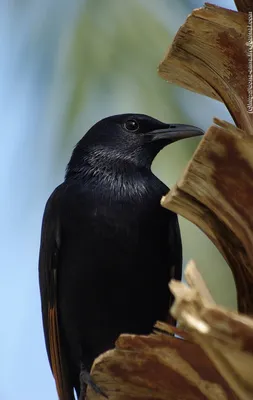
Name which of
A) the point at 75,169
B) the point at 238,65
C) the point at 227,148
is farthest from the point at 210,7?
the point at 75,169

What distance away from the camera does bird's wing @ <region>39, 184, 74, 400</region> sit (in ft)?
11.0

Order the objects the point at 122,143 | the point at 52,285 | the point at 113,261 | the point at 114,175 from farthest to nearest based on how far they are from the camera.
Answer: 1. the point at 122,143
2. the point at 114,175
3. the point at 52,285
4. the point at 113,261

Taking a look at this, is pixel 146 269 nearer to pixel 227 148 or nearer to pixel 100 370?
pixel 100 370

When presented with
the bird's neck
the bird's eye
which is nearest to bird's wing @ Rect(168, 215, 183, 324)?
the bird's neck

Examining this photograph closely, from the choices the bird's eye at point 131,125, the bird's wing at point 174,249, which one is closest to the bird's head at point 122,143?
the bird's eye at point 131,125

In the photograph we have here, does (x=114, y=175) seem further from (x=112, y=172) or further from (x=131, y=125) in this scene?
(x=131, y=125)

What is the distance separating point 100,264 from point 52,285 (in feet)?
0.98

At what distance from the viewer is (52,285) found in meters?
3.43

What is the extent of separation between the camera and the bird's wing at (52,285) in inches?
132

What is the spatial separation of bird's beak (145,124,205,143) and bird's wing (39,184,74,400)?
541 millimetres

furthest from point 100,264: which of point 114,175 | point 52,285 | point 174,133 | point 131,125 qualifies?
point 131,125

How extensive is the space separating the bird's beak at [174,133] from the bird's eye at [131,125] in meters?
0.08

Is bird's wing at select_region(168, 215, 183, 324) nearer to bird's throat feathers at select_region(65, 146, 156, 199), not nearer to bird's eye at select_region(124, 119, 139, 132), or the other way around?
bird's throat feathers at select_region(65, 146, 156, 199)

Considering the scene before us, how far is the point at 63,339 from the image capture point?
349cm
